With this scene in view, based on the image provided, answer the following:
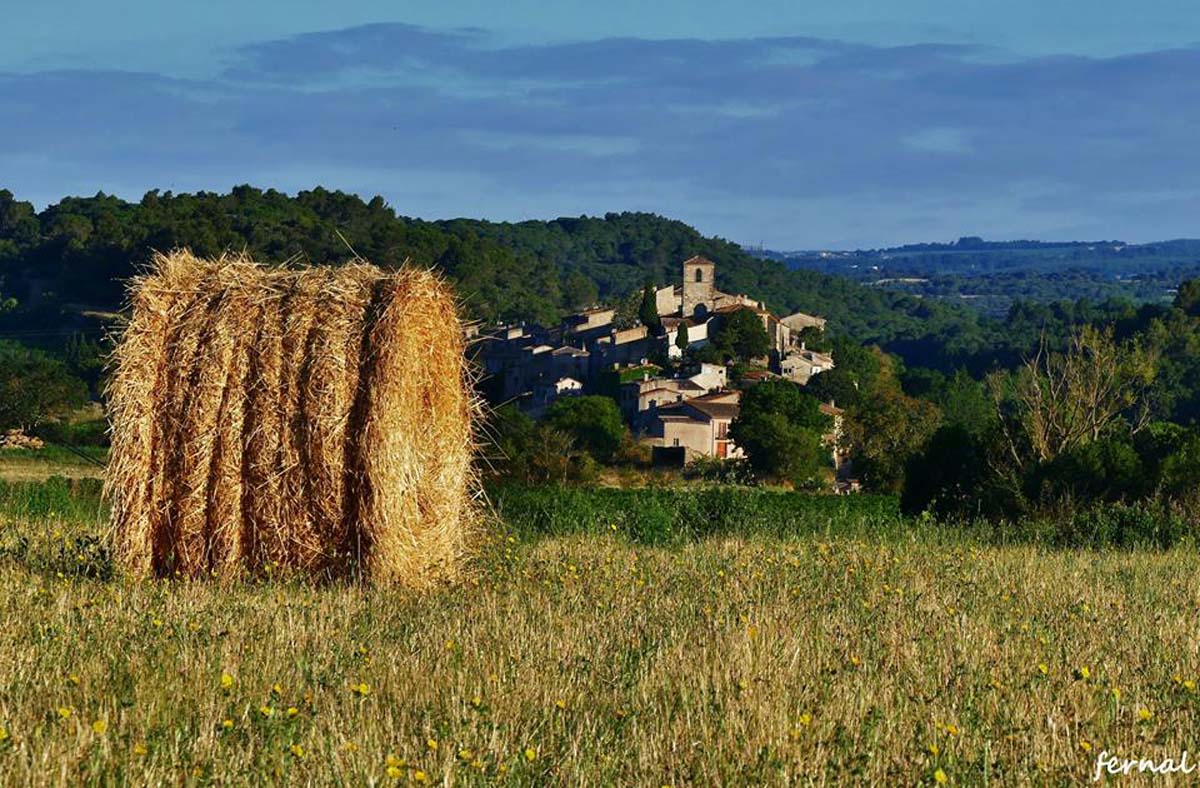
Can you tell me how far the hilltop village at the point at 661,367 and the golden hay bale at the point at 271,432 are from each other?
7574cm

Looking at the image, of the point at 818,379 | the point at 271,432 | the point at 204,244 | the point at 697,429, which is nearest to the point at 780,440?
the point at 697,429

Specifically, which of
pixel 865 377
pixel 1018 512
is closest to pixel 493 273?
pixel 865 377

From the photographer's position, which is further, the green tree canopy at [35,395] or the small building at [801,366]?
the small building at [801,366]

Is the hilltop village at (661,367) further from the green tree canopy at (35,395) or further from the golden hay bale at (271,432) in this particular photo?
the golden hay bale at (271,432)

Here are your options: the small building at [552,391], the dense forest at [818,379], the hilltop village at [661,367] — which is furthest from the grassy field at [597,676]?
the small building at [552,391]

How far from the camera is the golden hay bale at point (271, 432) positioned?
36.0 ft

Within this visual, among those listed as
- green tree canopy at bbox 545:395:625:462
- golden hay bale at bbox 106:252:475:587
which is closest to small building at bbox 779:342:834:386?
green tree canopy at bbox 545:395:625:462

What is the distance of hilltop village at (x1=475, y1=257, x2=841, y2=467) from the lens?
9019 centimetres

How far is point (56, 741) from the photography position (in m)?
6.05

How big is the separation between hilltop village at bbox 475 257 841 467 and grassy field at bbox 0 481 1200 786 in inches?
2999

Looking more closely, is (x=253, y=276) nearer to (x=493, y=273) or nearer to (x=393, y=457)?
(x=393, y=457)

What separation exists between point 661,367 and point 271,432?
104 metres

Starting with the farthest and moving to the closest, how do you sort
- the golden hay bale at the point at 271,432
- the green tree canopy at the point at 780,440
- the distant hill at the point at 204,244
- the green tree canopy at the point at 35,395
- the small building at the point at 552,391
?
the small building at the point at 552,391 → the distant hill at the point at 204,244 → the green tree canopy at the point at 780,440 → the green tree canopy at the point at 35,395 → the golden hay bale at the point at 271,432

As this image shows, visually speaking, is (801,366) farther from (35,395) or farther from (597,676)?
(597,676)
